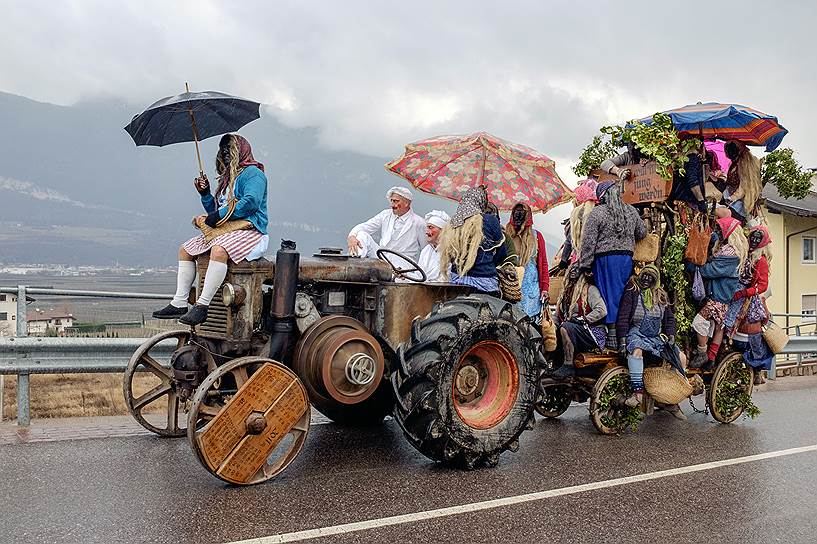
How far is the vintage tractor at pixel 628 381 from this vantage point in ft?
23.7

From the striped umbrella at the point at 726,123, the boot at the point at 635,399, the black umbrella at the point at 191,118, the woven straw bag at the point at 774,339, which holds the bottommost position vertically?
the boot at the point at 635,399

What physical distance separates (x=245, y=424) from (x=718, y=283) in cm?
533

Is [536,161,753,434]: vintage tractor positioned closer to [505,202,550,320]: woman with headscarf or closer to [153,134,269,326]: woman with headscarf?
[505,202,550,320]: woman with headscarf

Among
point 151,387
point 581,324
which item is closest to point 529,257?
point 581,324

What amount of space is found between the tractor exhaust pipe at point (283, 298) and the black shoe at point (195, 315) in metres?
0.59

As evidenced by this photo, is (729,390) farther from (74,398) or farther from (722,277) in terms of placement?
(74,398)

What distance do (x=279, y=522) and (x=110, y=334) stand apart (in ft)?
13.0

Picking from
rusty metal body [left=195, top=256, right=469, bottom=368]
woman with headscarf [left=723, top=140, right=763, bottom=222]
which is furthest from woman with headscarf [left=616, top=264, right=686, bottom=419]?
rusty metal body [left=195, top=256, right=469, bottom=368]

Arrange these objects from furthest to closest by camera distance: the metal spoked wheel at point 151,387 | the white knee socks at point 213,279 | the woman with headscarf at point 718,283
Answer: the woman with headscarf at point 718,283 → the metal spoked wheel at point 151,387 → the white knee socks at point 213,279

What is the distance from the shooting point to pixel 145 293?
25.1 ft

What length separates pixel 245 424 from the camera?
4.91m

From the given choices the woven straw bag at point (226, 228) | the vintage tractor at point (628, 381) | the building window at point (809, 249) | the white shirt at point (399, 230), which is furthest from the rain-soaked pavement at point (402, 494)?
the building window at point (809, 249)

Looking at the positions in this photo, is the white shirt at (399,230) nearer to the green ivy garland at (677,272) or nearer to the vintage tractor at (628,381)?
the vintage tractor at (628,381)

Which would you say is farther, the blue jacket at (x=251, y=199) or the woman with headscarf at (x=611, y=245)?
the woman with headscarf at (x=611, y=245)
